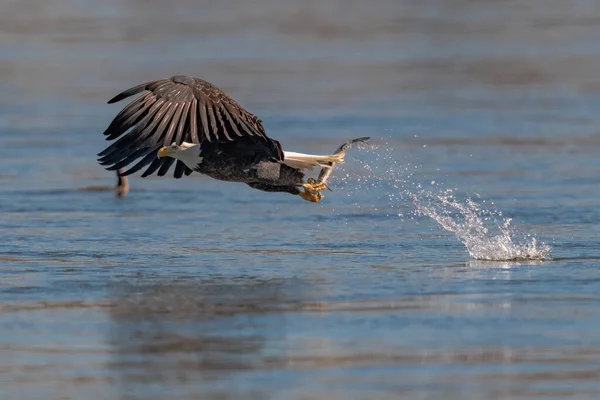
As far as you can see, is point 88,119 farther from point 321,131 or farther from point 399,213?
point 399,213

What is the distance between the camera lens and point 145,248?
9359 millimetres

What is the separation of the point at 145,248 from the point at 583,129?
618 centimetres

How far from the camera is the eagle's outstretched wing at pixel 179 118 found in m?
7.87

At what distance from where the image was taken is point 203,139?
812cm

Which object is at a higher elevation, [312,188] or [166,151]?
[166,151]

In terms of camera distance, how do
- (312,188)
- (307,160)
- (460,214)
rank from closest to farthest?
(307,160) < (312,188) < (460,214)

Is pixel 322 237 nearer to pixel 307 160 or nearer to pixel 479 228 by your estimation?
pixel 479 228

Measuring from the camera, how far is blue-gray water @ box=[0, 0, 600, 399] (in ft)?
20.3

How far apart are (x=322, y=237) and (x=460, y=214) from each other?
125cm

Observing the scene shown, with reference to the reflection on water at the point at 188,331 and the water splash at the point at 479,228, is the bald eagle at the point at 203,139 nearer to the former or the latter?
the reflection on water at the point at 188,331

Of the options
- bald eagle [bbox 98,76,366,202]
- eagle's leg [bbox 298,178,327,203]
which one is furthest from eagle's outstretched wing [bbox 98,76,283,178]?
eagle's leg [bbox 298,178,327,203]

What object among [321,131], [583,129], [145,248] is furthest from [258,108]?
[145,248]

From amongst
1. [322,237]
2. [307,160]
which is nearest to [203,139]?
[307,160]

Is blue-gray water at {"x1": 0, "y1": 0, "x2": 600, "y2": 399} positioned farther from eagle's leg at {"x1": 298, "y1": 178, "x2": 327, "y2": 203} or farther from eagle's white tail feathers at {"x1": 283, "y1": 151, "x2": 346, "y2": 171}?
eagle's white tail feathers at {"x1": 283, "y1": 151, "x2": 346, "y2": 171}
